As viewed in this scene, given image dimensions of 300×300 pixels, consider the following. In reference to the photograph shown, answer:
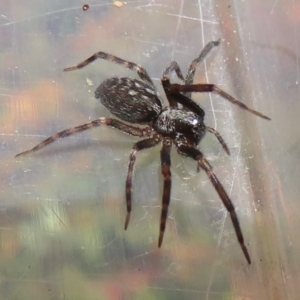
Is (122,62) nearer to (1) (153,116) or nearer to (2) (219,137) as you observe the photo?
(1) (153,116)

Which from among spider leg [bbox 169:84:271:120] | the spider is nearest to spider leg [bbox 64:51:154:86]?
the spider

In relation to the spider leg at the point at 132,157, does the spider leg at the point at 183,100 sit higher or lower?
higher

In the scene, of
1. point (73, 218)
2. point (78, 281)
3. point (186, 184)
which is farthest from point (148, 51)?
point (78, 281)

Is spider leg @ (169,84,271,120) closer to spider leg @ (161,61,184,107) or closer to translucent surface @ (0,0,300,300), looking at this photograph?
spider leg @ (161,61,184,107)

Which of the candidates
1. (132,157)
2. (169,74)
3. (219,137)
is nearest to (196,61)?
(169,74)

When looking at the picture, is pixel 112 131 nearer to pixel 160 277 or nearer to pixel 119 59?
pixel 119 59

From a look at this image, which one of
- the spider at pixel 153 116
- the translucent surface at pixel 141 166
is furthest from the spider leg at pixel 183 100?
the translucent surface at pixel 141 166

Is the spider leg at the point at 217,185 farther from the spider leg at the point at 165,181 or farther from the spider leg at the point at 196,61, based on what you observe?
the spider leg at the point at 196,61
